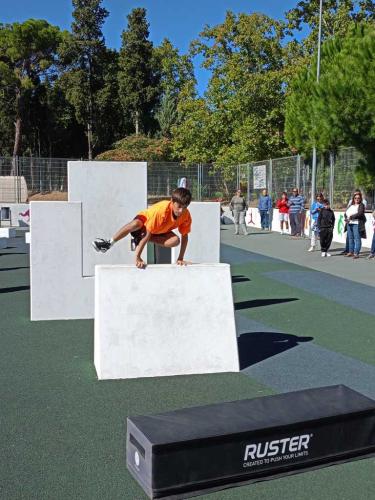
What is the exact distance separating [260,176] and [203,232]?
1955 centimetres

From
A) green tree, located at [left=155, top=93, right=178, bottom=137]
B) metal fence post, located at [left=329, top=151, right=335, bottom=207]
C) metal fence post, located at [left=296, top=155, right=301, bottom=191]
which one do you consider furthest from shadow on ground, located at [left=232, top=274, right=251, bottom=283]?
green tree, located at [left=155, top=93, right=178, bottom=137]

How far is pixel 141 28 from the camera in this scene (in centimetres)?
5366

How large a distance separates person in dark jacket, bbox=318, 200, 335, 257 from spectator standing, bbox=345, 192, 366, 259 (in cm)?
50

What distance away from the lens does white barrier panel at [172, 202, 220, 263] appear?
1017cm

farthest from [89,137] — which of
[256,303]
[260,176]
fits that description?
[256,303]

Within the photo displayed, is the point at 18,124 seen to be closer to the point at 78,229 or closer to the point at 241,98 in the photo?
the point at 241,98

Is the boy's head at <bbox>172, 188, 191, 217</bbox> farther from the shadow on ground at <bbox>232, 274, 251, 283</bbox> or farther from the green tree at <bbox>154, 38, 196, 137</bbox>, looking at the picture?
the green tree at <bbox>154, 38, 196, 137</bbox>

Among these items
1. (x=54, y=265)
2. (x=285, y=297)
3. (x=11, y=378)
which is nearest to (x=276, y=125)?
(x=285, y=297)

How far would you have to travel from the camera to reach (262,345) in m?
7.54

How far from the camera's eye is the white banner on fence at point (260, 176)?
2878 centimetres

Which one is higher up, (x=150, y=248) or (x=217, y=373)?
(x=150, y=248)

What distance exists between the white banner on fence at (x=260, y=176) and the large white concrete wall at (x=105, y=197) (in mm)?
20240

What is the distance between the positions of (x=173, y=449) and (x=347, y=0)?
37644mm

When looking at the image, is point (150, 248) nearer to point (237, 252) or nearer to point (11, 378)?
point (11, 378)
